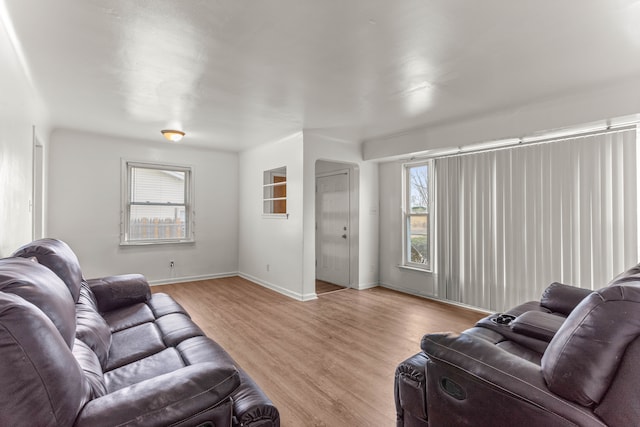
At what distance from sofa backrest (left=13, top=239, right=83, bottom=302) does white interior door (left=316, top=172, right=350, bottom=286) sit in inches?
160

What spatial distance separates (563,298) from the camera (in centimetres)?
230

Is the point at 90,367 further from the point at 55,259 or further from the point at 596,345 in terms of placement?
the point at 596,345

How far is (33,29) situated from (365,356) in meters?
3.47

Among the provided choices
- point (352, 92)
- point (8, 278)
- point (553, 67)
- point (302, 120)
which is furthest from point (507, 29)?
point (8, 278)

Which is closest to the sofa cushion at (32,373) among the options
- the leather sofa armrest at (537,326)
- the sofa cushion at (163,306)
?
the sofa cushion at (163,306)

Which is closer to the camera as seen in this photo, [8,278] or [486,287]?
[8,278]

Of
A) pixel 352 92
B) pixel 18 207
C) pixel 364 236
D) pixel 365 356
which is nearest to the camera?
pixel 18 207

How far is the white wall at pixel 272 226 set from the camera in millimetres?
4766

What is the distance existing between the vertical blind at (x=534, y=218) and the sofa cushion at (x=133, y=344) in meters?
Result: 3.70

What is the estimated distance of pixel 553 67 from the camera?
2576 mm

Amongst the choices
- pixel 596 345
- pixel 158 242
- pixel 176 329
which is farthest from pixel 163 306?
pixel 158 242

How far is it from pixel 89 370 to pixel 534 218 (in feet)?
13.5

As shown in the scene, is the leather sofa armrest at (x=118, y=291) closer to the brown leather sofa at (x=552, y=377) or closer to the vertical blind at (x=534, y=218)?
the brown leather sofa at (x=552, y=377)

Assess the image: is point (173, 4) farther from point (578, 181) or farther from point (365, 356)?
point (578, 181)
